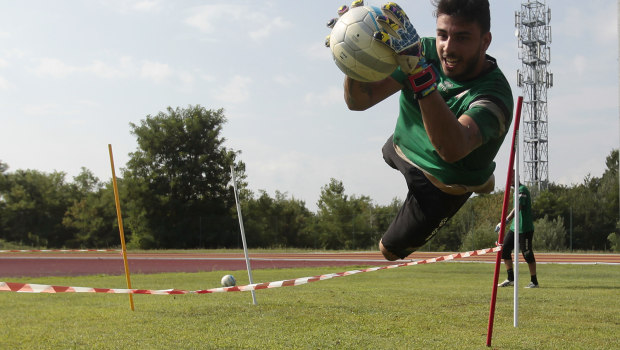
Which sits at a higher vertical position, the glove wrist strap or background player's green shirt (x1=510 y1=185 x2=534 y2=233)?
the glove wrist strap

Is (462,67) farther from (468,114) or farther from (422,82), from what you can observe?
(422,82)

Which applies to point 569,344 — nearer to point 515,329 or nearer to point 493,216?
point 515,329

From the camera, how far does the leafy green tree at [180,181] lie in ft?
Result: 138

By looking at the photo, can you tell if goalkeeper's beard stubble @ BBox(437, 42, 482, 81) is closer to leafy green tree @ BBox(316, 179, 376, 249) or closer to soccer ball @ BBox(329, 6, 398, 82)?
soccer ball @ BBox(329, 6, 398, 82)

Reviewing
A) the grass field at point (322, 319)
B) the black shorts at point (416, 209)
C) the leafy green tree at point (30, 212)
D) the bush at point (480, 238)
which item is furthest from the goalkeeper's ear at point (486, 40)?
the leafy green tree at point (30, 212)

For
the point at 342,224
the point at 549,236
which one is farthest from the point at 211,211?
the point at 549,236

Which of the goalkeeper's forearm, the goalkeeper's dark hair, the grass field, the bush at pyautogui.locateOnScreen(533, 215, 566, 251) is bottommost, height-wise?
the bush at pyautogui.locateOnScreen(533, 215, 566, 251)

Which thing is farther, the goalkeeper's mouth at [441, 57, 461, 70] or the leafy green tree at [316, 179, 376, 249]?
the leafy green tree at [316, 179, 376, 249]

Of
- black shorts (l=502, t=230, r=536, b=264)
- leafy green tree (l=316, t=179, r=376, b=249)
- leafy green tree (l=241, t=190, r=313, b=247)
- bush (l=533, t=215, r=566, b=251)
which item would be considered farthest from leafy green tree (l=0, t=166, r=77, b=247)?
black shorts (l=502, t=230, r=536, b=264)

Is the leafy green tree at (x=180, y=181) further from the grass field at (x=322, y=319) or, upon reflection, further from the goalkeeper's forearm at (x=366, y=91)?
the goalkeeper's forearm at (x=366, y=91)

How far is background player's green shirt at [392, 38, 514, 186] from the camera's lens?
10.1 ft

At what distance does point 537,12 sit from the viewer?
4619 cm

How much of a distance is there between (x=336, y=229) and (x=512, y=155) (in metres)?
31.9

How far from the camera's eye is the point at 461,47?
3.39 m
